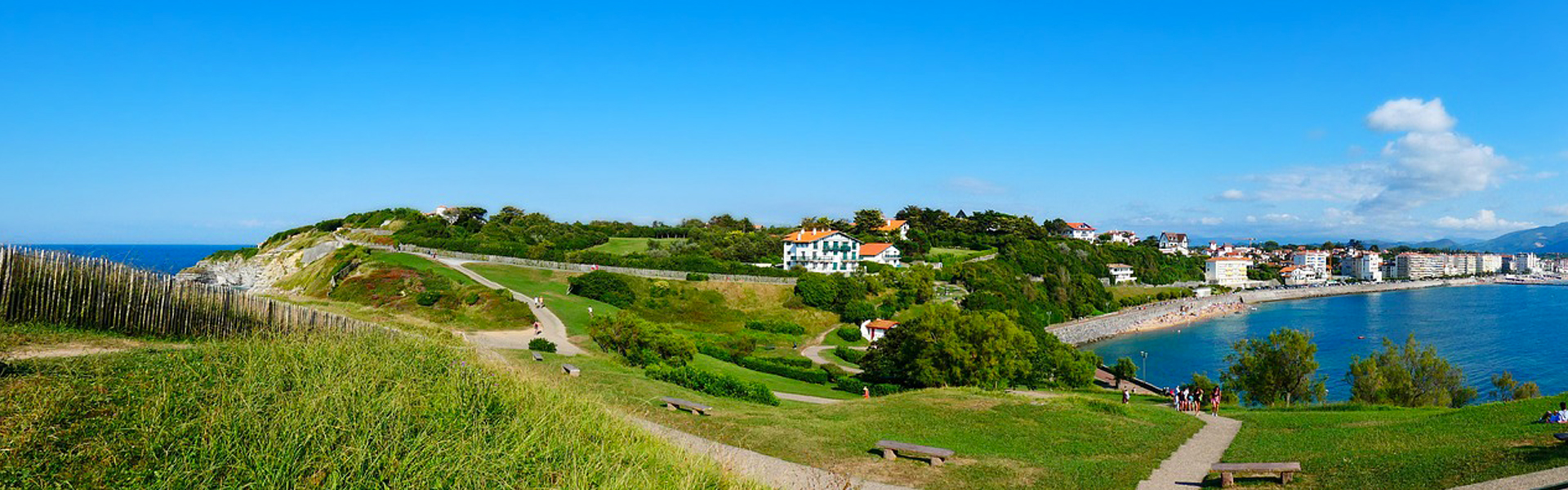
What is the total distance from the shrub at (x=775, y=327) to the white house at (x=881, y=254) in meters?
28.4

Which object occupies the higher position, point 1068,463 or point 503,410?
point 503,410

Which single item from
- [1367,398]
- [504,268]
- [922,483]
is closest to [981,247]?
[504,268]

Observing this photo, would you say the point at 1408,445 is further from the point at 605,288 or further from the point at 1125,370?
the point at 605,288

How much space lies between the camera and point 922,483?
1188 centimetres

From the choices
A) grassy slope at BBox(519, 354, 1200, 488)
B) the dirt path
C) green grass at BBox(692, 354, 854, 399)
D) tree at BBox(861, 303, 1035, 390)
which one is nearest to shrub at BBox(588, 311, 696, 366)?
green grass at BBox(692, 354, 854, 399)

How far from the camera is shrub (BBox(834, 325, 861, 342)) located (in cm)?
5559

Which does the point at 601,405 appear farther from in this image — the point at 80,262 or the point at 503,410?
the point at 80,262

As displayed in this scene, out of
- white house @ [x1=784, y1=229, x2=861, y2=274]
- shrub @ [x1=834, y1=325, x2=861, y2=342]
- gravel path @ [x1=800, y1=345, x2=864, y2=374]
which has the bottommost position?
gravel path @ [x1=800, y1=345, x2=864, y2=374]

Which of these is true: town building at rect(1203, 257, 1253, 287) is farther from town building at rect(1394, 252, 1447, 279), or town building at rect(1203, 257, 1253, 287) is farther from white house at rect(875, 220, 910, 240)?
white house at rect(875, 220, 910, 240)

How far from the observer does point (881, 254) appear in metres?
83.2

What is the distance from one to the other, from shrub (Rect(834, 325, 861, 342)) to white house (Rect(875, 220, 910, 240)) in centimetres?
4454

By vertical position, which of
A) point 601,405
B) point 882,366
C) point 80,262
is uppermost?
point 80,262

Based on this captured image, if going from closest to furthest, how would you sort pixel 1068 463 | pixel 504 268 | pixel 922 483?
pixel 922 483 < pixel 1068 463 < pixel 504 268

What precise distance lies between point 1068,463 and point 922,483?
3179mm
